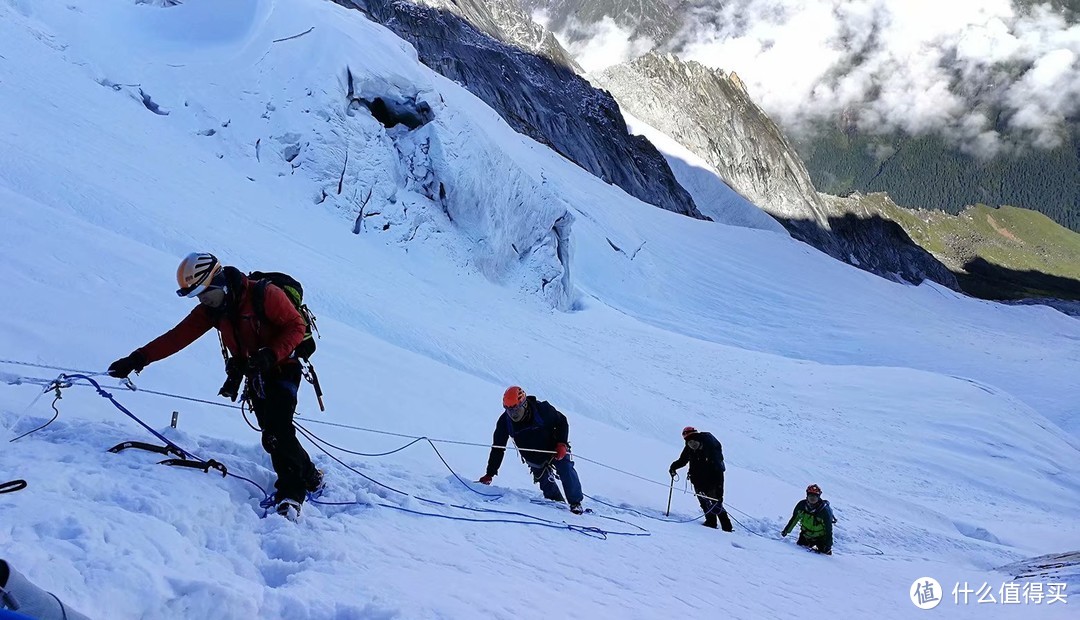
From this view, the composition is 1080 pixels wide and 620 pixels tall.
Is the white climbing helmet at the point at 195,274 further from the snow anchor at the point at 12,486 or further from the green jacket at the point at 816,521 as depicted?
the green jacket at the point at 816,521

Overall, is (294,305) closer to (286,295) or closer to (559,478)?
(286,295)

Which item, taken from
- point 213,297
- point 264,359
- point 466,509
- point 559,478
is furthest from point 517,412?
point 213,297

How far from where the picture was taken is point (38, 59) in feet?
47.4

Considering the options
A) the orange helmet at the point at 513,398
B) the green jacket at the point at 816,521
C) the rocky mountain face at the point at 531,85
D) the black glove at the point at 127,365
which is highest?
the rocky mountain face at the point at 531,85

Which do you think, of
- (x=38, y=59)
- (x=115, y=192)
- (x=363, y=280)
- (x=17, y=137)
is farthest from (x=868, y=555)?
(x=38, y=59)

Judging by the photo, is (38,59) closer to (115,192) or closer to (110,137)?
(110,137)

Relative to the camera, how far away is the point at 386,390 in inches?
356

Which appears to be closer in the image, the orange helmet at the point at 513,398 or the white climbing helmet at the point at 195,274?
the white climbing helmet at the point at 195,274

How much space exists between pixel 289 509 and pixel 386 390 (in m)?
4.69

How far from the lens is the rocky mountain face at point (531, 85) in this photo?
2174 inches

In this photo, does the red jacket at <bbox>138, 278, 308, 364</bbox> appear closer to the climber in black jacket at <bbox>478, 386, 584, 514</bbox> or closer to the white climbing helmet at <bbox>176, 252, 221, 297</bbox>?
the white climbing helmet at <bbox>176, 252, 221, 297</bbox>
